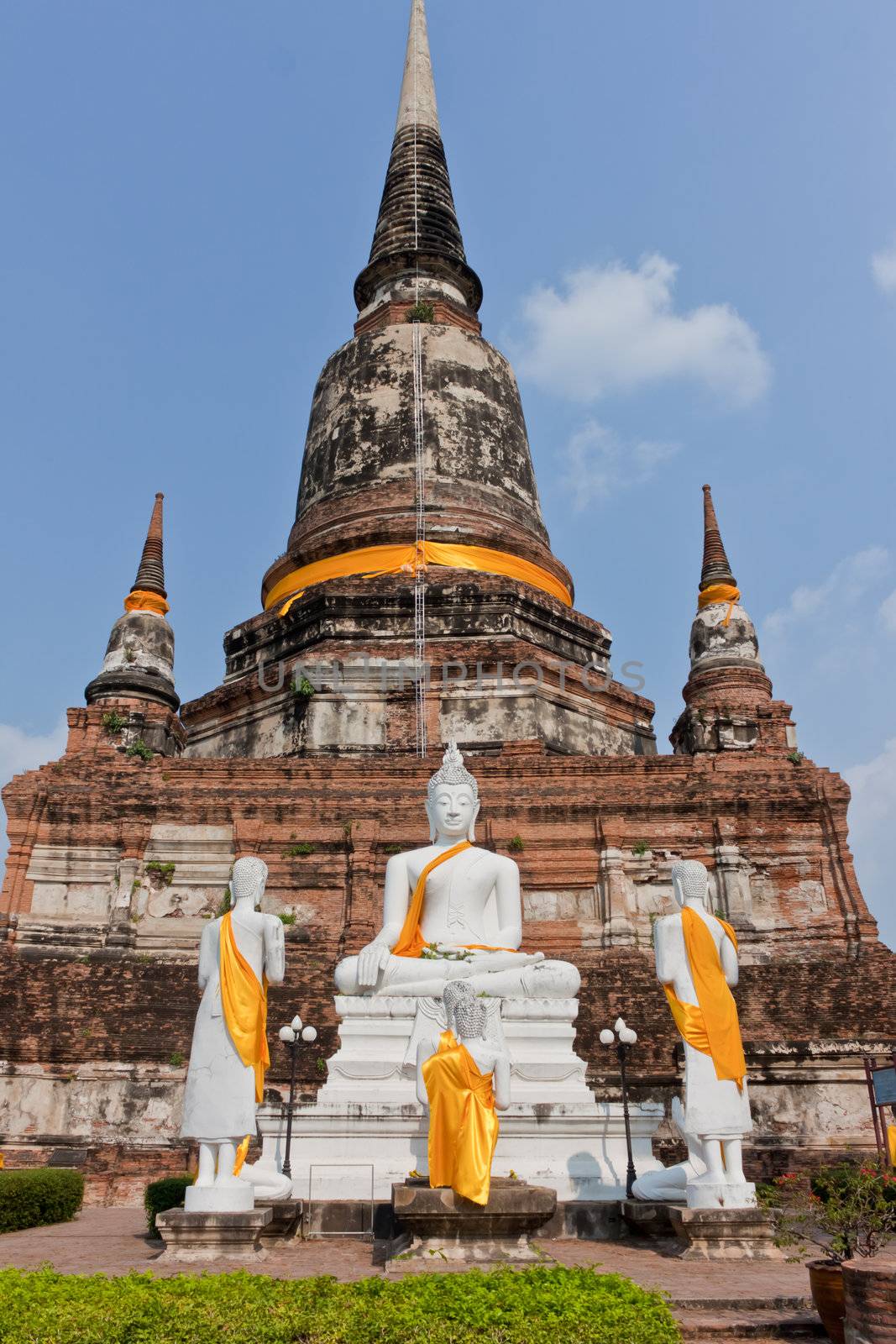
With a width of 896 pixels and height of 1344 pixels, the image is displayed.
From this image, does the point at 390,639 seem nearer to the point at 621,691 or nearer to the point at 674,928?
the point at 621,691

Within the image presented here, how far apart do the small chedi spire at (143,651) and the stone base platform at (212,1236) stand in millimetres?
12550

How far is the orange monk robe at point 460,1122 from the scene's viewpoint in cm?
633

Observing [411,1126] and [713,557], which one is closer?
[411,1126]

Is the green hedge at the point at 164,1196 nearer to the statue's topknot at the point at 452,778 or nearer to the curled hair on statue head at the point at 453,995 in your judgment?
the curled hair on statue head at the point at 453,995

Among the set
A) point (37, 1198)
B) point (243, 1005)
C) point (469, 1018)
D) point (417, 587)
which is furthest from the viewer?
point (417, 587)

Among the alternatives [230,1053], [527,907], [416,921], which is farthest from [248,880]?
[527,907]

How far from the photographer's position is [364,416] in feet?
74.4

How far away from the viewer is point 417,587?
63.5 feet

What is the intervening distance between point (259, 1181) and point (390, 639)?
12.3 metres

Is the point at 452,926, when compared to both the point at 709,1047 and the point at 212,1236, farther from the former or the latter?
the point at 212,1236

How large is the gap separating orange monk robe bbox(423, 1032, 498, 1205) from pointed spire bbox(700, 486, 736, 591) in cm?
1557

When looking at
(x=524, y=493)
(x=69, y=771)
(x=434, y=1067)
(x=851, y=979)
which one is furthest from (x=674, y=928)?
(x=524, y=493)

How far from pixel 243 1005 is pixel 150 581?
14.8m

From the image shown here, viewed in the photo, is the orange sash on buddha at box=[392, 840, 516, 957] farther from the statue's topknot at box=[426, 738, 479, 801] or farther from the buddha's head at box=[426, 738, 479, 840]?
the statue's topknot at box=[426, 738, 479, 801]
